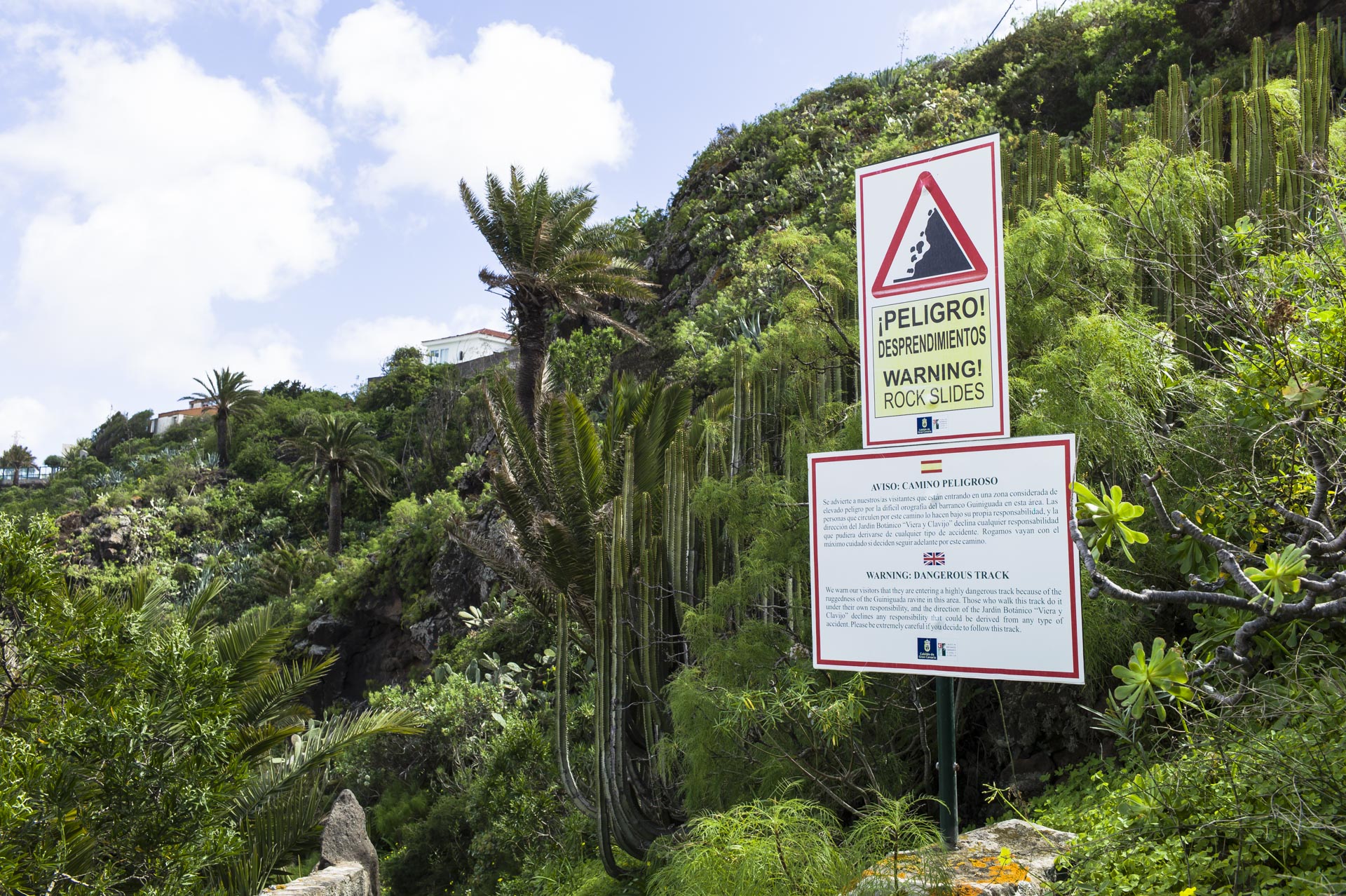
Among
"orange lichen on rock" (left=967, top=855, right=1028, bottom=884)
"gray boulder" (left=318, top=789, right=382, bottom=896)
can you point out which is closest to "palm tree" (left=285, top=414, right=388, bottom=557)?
"gray boulder" (left=318, top=789, right=382, bottom=896)

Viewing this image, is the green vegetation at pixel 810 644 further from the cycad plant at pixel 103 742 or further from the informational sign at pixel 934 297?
the informational sign at pixel 934 297

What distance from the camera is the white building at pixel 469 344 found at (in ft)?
204

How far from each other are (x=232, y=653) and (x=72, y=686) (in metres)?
1.90

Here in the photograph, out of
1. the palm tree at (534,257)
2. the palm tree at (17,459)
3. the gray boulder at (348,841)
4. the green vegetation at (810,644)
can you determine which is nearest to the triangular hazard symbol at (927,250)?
the green vegetation at (810,644)

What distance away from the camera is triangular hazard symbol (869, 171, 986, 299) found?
389 centimetres

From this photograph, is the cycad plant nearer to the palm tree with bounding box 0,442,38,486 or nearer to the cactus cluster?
the cactus cluster

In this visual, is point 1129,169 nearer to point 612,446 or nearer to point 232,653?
point 612,446

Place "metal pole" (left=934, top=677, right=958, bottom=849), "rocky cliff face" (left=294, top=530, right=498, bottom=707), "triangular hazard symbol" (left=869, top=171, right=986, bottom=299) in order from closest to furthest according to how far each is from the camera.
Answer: "metal pole" (left=934, top=677, right=958, bottom=849) → "triangular hazard symbol" (left=869, top=171, right=986, bottom=299) → "rocky cliff face" (left=294, top=530, right=498, bottom=707)

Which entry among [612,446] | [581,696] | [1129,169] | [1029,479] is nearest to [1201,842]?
[1029,479]

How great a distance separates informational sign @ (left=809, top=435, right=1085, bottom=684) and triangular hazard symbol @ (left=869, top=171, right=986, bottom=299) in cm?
73

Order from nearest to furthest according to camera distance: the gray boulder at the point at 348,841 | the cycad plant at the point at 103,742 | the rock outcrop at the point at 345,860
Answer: the cycad plant at the point at 103,742
the rock outcrop at the point at 345,860
the gray boulder at the point at 348,841

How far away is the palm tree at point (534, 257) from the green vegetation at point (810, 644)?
3.63 metres

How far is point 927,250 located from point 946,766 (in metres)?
2.19

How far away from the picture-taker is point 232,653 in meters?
7.91
